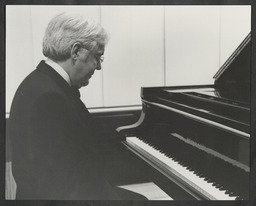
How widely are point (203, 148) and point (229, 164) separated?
15 centimetres

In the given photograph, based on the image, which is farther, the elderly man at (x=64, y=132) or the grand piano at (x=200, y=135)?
the elderly man at (x=64, y=132)

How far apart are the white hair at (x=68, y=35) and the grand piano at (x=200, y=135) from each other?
1.34 ft

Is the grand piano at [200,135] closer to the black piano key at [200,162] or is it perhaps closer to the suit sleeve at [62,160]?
the black piano key at [200,162]

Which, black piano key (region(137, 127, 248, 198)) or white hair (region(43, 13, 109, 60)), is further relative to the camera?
white hair (region(43, 13, 109, 60))

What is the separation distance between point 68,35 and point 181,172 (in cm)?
91

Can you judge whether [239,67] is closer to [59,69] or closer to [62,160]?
[59,69]

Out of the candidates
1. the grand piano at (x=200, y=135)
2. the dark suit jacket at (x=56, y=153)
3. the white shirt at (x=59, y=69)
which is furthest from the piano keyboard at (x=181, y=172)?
the white shirt at (x=59, y=69)

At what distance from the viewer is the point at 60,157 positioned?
167 cm

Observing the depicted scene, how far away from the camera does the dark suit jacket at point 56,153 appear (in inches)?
63.9

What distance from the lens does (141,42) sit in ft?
5.72

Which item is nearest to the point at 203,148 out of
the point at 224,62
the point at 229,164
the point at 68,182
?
the point at 229,164

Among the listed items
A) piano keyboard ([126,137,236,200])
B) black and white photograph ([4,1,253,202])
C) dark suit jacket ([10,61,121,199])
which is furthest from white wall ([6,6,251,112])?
piano keyboard ([126,137,236,200])

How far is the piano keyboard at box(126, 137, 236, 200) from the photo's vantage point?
1.35 metres

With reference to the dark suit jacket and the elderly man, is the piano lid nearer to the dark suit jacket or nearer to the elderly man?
the elderly man
